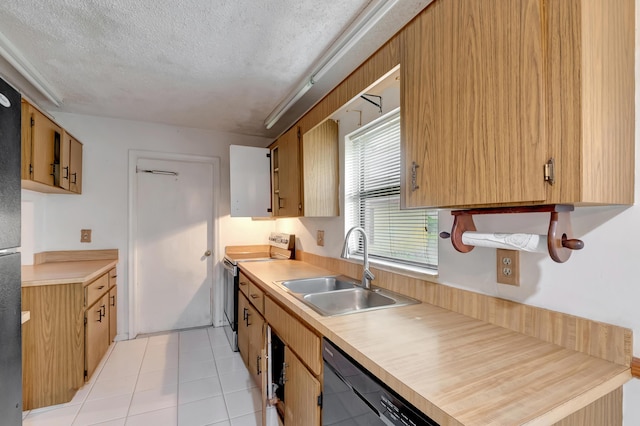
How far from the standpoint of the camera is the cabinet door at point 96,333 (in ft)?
7.27

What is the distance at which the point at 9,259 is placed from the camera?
101cm

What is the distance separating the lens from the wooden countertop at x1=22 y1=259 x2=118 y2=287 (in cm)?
206

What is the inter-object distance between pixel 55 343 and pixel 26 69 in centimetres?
188

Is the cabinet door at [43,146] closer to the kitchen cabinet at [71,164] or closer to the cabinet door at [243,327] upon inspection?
the kitchen cabinet at [71,164]

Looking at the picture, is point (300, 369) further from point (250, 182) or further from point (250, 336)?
point (250, 182)

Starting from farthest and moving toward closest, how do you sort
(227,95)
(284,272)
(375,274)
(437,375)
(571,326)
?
(227,95) < (284,272) < (375,274) < (571,326) < (437,375)

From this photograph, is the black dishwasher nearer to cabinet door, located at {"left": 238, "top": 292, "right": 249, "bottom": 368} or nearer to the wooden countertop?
cabinet door, located at {"left": 238, "top": 292, "right": 249, "bottom": 368}

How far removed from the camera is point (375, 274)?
5.83ft

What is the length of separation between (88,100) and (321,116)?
7.21 feet

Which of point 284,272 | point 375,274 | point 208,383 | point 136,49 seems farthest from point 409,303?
point 136,49

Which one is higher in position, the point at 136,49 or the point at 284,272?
the point at 136,49

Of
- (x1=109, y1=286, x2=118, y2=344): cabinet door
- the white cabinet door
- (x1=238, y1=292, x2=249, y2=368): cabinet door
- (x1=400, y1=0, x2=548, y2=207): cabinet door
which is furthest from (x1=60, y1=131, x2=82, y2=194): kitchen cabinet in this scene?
(x1=400, y1=0, x2=548, y2=207): cabinet door

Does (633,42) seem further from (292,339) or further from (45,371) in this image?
(45,371)

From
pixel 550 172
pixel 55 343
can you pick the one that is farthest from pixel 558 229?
pixel 55 343
